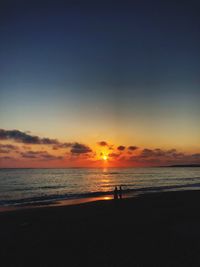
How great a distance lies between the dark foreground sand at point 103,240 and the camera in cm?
1124

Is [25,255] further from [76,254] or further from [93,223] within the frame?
[93,223]

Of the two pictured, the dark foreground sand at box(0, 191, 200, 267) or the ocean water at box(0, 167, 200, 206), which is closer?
the dark foreground sand at box(0, 191, 200, 267)

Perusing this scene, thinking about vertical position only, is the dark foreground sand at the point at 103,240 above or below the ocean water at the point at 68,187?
below

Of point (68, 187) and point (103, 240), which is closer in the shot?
point (103, 240)

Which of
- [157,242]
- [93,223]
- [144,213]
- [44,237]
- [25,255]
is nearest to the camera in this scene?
[25,255]

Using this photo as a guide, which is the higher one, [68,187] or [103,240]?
[68,187]

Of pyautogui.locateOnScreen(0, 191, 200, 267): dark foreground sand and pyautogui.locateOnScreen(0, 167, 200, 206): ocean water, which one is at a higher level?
pyautogui.locateOnScreen(0, 167, 200, 206): ocean water

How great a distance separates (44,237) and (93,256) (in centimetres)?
431

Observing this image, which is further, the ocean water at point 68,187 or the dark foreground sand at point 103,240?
the ocean water at point 68,187

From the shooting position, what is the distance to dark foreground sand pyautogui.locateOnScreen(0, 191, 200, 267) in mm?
11242

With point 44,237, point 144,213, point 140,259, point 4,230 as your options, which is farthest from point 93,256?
point 144,213

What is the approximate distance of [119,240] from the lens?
14.1 metres

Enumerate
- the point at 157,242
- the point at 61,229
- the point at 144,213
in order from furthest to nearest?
1. the point at 144,213
2. the point at 61,229
3. the point at 157,242

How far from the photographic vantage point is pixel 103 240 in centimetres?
1416
